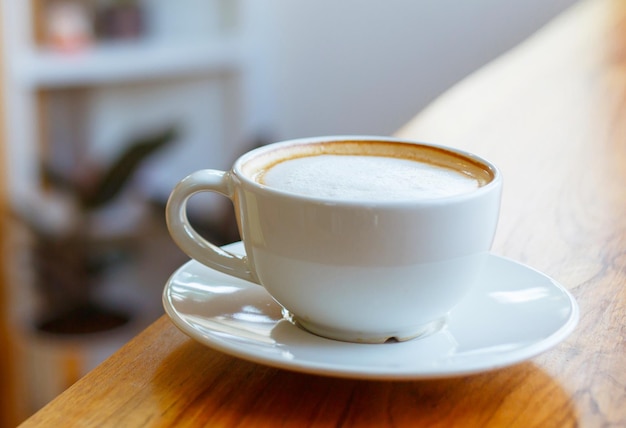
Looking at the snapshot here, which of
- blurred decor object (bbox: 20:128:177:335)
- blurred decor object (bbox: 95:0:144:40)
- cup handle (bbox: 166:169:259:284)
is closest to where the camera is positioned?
cup handle (bbox: 166:169:259:284)

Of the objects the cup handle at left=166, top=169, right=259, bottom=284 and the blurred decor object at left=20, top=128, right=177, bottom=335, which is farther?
the blurred decor object at left=20, top=128, right=177, bottom=335

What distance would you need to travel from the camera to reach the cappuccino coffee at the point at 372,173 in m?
0.38

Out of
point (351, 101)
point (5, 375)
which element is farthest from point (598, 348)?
point (351, 101)

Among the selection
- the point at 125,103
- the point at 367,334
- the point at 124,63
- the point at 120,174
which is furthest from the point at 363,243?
the point at 125,103

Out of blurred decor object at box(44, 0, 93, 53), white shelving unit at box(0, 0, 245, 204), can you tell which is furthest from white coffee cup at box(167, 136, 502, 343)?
blurred decor object at box(44, 0, 93, 53)

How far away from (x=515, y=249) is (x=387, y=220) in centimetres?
20

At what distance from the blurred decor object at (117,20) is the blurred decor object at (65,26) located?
6 centimetres

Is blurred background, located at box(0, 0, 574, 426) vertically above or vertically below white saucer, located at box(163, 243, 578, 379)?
below

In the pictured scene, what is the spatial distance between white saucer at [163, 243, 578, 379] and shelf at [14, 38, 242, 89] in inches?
51.5

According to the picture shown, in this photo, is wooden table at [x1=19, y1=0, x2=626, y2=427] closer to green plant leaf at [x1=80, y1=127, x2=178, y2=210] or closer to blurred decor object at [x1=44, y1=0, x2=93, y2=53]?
green plant leaf at [x1=80, y1=127, x2=178, y2=210]

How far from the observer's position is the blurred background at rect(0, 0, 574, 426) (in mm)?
1607

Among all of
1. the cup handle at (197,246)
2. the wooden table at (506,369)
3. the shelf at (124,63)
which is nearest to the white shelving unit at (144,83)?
the shelf at (124,63)

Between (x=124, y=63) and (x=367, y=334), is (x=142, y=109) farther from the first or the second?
(x=367, y=334)

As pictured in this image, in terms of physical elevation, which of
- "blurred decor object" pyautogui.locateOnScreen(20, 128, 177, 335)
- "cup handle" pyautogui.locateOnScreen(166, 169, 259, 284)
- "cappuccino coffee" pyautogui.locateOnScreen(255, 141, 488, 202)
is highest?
"cappuccino coffee" pyautogui.locateOnScreen(255, 141, 488, 202)
